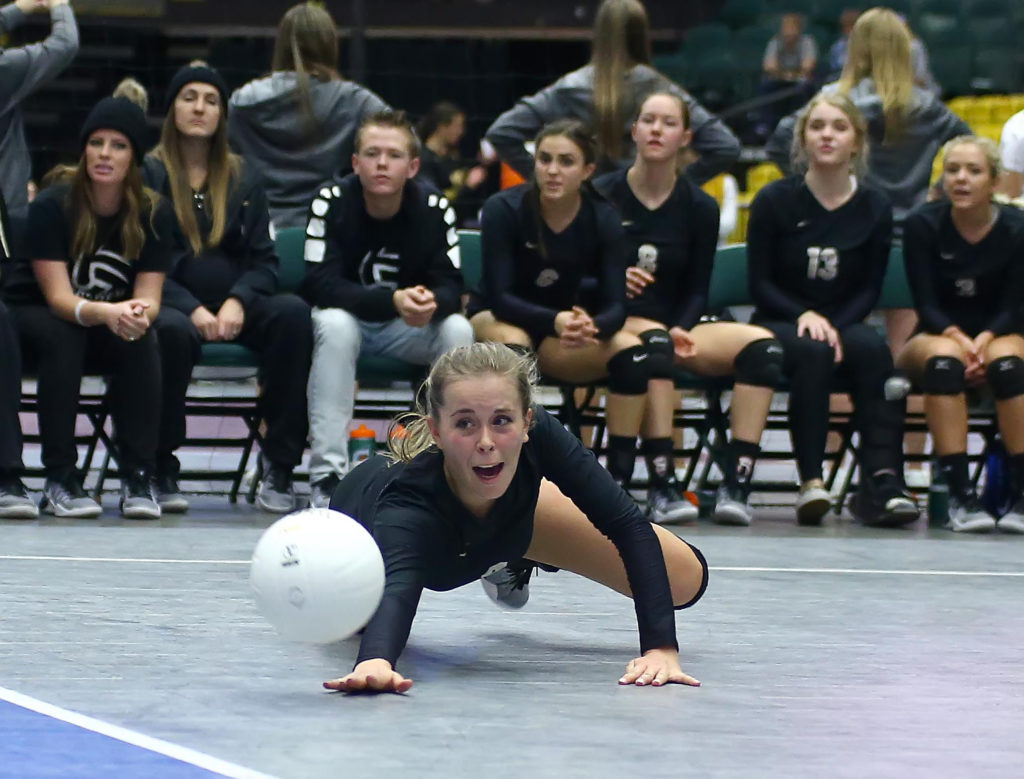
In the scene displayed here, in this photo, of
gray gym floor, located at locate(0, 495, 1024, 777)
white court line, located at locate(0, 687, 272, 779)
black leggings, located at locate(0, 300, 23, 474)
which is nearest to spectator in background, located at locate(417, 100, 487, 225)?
black leggings, located at locate(0, 300, 23, 474)

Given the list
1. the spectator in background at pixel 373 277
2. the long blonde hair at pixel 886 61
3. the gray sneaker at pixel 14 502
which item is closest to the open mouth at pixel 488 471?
the spectator in background at pixel 373 277

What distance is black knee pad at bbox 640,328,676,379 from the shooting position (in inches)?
275

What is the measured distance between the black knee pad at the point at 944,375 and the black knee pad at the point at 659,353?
115 centimetres

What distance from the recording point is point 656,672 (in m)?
3.72

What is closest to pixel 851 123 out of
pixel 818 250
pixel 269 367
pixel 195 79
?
pixel 818 250

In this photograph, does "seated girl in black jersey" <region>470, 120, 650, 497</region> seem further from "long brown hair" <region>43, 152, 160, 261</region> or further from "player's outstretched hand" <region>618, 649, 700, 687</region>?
"player's outstretched hand" <region>618, 649, 700, 687</region>

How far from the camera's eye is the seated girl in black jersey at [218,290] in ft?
23.0

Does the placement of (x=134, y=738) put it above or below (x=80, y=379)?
below

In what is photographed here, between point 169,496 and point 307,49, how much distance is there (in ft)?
7.82

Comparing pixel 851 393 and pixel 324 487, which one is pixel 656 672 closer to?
pixel 324 487

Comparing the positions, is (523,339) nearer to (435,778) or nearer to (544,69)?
(435,778)

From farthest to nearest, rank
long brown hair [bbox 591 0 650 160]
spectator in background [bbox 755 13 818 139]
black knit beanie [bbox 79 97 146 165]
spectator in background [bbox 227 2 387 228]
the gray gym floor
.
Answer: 1. spectator in background [bbox 755 13 818 139]
2. spectator in background [bbox 227 2 387 228]
3. long brown hair [bbox 591 0 650 160]
4. black knit beanie [bbox 79 97 146 165]
5. the gray gym floor

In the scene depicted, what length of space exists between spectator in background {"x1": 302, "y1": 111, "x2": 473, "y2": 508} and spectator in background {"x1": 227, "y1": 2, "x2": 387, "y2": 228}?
0.78m

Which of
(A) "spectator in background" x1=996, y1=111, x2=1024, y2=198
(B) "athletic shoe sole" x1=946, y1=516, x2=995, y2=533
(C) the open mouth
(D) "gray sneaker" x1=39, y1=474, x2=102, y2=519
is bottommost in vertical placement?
(B) "athletic shoe sole" x1=946, y1=516, x2=995, y2=533
